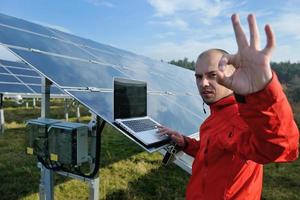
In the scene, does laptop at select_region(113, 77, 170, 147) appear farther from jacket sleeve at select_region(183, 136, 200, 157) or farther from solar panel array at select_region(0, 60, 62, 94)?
solar panel array at select_region(0, 60, 62, 94)

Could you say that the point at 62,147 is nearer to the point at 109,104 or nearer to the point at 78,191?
the point at 109,104

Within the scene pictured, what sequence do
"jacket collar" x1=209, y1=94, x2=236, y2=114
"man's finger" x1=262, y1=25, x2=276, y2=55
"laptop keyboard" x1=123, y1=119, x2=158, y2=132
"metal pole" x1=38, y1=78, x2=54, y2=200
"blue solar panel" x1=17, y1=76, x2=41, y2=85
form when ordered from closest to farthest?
"man's finger" x1=262, y1=25, x2=276, y2=55
"jacket collar" x1=209, y1=94, x2=236, y2=114
"laptop keyboard" x1=123, y1=119, x2=158, y2=132
"metal pole" x1=38, y1=78, x2=54, y2=200
"blue solar panel" x1=17, y1=76, x2=41, y2=85

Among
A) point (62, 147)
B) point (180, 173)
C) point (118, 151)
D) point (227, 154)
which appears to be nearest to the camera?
point (227, 154)

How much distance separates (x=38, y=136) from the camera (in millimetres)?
3748

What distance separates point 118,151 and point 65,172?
5373 mm

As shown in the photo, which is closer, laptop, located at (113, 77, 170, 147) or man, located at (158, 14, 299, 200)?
man, located at (158, 14, 299, 200)

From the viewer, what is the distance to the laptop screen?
341cm

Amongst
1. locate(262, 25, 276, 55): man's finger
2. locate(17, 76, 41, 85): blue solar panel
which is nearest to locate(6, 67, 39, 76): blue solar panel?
locate(17, 76, 41, 85): blue solar panel

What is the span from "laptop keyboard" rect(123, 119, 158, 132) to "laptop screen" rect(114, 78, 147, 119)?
0.30 feet

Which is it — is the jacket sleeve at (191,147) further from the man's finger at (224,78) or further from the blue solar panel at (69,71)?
the man's finger at (224,78)

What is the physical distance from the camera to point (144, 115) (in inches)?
153

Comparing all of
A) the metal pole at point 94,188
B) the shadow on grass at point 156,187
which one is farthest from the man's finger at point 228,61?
the shadow on grass at point 156,187

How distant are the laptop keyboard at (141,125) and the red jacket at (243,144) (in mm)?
799

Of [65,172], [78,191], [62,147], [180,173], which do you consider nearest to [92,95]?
[62,147]
